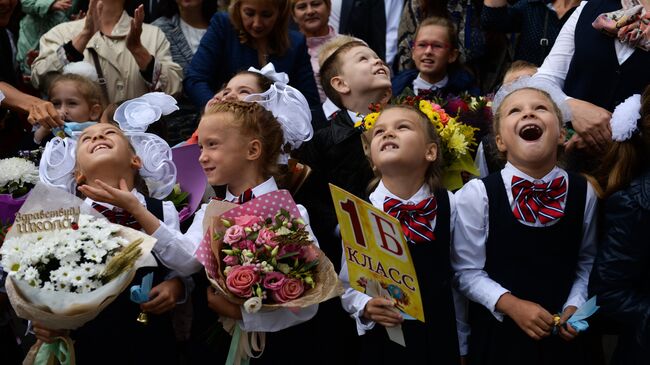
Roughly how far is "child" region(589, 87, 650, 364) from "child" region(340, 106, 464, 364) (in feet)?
2.07

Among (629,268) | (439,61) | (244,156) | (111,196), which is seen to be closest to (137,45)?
(244,156)

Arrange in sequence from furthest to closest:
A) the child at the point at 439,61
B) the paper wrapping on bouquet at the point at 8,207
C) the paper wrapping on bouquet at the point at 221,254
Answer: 1. the child at the point at 439,61
2. the paper wrapping on bouquet at the point at 8,207
3. the paper wrapping on bouquet at the point at 221,254

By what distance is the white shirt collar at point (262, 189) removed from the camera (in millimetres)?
4164

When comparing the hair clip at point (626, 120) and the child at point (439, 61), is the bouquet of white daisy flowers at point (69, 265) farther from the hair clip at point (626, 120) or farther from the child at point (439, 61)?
the child at point (439, 61)

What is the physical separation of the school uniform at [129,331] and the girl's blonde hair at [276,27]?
1.74 meters

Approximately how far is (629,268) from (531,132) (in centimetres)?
70

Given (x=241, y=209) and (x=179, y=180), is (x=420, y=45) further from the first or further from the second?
(x=241, y=209)

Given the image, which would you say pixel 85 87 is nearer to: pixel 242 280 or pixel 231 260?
pixel 231 260

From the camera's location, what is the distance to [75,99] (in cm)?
535

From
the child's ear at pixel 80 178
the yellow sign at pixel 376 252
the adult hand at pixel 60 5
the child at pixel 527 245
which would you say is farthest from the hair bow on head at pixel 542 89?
the adult hand at pixel 60 5

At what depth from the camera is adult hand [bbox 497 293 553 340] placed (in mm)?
3725

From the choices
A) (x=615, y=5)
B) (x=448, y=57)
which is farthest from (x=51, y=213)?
(x=448, y=57)

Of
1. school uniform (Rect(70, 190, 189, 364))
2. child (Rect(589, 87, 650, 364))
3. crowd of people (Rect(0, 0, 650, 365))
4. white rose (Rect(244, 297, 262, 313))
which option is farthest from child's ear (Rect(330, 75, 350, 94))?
white rose (Rect(244, 297, 262, 313))

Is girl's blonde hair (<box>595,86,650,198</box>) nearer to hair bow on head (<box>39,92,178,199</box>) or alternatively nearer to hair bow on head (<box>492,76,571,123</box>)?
hair bow on head (<box>492,76,571,123</box>)
